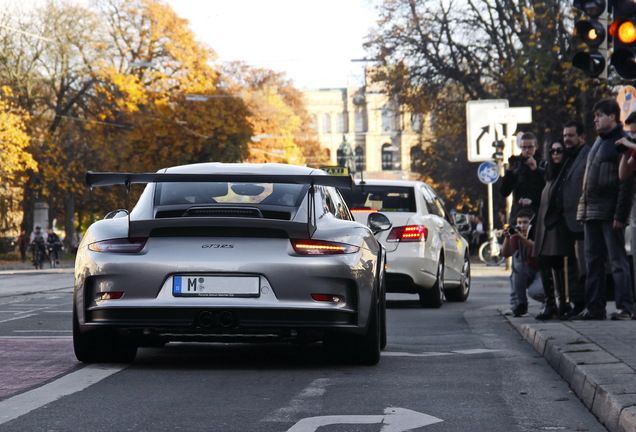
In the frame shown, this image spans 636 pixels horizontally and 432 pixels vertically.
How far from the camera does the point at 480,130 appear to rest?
31.3 meters

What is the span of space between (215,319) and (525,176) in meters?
5.92

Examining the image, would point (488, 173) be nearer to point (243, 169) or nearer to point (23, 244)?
point (243, 169)

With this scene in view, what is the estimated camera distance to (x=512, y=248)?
13203 mm

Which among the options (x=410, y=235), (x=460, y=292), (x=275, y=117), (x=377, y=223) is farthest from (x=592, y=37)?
(x=275, y=117)

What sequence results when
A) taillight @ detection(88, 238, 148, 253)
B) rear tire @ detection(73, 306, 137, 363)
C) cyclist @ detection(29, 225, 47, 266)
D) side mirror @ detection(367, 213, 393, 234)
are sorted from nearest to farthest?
taillight @ detection(88, 238, 148, 253) → rear tire @ detection(73, 306, 137, 363) → side mirror @ detection(367, 213, 393, 234) → cyclist @ detection(29, 225, 47, 266)

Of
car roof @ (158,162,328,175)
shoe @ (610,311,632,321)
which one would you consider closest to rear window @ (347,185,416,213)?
shoe @ (610,311,632,321)

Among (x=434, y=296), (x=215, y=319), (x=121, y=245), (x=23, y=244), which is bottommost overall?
(x=23, y=244)

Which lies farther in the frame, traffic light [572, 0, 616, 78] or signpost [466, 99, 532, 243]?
signpost [466, 99, 532, 243]

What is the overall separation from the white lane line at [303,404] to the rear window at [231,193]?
1.47 m

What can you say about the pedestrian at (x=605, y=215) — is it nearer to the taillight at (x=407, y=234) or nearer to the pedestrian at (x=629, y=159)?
the pedestrian at (x=629, y=159)

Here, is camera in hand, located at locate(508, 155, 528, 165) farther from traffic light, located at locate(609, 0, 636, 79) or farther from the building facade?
the building facade

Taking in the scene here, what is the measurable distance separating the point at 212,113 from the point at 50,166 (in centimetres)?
1336

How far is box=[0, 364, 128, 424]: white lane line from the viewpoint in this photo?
6.36m

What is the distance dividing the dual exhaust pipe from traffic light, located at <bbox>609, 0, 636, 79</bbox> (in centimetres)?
419
